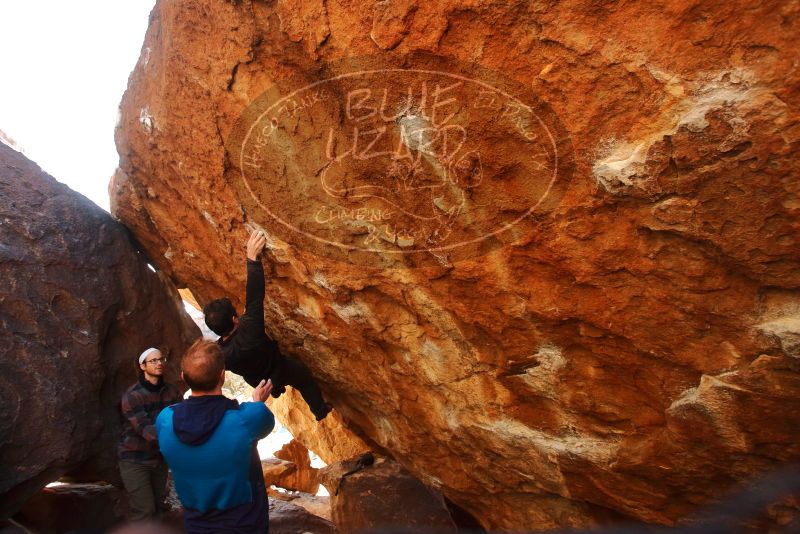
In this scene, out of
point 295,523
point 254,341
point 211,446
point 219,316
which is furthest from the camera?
point 295,523

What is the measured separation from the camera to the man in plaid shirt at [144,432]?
3477 millimetres

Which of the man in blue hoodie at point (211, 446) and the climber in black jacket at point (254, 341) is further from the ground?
the climber in black jacket at point (254, 341)

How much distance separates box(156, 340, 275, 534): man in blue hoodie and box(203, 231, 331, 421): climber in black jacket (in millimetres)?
782

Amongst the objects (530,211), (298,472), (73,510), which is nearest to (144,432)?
(73,510)

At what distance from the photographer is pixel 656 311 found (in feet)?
7.30

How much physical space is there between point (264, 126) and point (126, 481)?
248 centimetres

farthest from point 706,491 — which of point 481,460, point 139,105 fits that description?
point 139,105

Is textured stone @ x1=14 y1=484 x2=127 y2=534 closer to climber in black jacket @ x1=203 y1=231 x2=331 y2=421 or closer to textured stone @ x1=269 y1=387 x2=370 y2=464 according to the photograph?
climber in black jacket @ x1=203 y1=231 x2=331 y2=421

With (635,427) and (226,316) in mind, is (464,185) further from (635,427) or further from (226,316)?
(226,316)

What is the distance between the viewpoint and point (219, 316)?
3365mm

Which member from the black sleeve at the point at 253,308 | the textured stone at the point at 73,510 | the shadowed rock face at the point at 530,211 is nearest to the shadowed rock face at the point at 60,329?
the textured stone at the point at 73,510

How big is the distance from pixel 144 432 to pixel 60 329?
0.92 m

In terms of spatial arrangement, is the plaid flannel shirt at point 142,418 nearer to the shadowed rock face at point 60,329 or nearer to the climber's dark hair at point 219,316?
the shadowed rock face at point 60,329

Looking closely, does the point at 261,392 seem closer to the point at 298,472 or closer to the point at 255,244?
the point at 255,244
